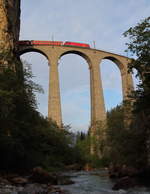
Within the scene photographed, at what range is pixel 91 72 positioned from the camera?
4231 cm

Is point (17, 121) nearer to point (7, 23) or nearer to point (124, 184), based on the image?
point (124, 184)

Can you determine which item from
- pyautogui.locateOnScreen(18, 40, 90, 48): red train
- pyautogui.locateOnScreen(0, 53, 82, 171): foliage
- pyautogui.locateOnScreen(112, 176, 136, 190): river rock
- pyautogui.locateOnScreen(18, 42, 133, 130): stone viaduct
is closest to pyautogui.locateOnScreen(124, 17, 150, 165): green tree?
pyautogui.locateOnScreen(112, 176, 136, 190): river rock

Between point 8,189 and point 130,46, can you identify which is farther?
point 130,46

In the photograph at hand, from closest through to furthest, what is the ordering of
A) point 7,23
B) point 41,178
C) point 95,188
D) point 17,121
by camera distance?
1. point 95,188
2. point 41,178
3. point 17,121
4. point 7,23

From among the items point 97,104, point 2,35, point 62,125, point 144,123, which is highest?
point 2,35

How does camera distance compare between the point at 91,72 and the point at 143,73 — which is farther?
the point at 91,72

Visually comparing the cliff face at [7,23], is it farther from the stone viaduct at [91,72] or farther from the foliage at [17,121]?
the stone viaduct at [91,72]

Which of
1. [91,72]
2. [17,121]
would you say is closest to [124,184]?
[17,121]

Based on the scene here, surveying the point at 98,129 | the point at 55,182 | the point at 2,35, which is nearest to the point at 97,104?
the point at 98,129

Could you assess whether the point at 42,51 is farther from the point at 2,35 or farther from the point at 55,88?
the point at 2,35

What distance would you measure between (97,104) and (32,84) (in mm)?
22241

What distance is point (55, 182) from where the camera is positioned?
11.6 m

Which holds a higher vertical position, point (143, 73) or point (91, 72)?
point (91, 72)

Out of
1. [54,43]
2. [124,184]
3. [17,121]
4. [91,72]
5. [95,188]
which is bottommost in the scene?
[95,188]
